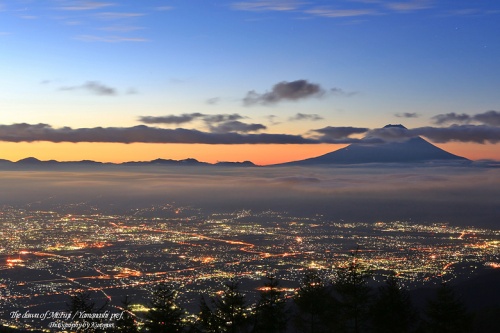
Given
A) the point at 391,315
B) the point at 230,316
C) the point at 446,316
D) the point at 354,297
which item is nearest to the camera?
the point at 446,316

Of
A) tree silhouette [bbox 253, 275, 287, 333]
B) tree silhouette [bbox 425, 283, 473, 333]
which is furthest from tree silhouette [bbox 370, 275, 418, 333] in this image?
tree silhouette [bbox 253, 275, 287, 333]

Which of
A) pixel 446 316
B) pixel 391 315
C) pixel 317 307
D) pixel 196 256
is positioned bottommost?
pixel 196 256

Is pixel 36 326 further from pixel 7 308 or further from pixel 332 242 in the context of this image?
pixel 332 242

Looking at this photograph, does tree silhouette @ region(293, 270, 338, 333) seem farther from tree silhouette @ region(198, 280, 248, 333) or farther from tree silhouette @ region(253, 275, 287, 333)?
tree silhouette @ region(198, 280, 248, 333)

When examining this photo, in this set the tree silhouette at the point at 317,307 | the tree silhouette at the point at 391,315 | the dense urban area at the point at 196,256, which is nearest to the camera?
the tree silhouette at the point at 391,315

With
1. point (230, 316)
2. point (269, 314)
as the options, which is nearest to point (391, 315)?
point (269, 314)

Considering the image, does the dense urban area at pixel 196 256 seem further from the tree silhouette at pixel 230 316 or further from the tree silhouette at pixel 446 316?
the tree silhouette at pixel 230 316

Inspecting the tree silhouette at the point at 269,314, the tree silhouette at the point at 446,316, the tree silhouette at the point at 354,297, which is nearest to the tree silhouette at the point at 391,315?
the tree silhouette at the point at 354,297

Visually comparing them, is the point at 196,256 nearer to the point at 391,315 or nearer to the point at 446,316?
the point at 391,315

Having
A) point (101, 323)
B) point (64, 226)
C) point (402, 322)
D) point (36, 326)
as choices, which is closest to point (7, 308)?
point (36, 326)

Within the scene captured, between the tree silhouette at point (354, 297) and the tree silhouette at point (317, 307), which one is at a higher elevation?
the tree silhouette at point (354, 297)

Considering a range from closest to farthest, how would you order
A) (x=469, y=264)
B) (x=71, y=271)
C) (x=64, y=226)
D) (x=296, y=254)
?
1. (x=71, y=271)
2. (x=469, y=264)
3. (x=296, y=254)
4. (x=64, y=226)
